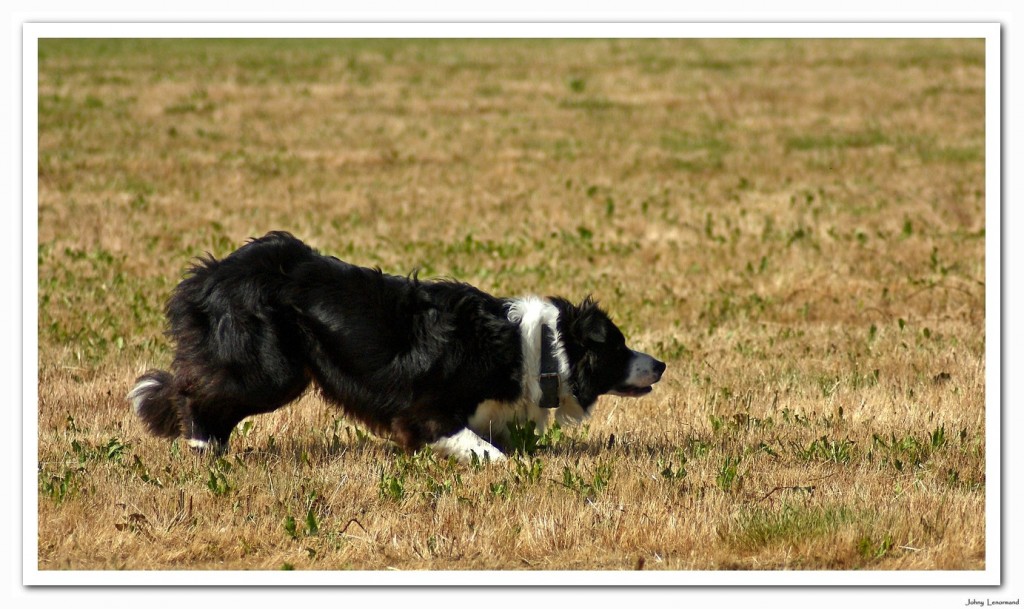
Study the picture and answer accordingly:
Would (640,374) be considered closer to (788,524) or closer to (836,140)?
(788,524)

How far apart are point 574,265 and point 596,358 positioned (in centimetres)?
683

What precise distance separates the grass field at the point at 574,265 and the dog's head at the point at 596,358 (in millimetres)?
372

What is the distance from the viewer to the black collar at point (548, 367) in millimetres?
6664

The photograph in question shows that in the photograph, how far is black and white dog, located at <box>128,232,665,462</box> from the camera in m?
6.41

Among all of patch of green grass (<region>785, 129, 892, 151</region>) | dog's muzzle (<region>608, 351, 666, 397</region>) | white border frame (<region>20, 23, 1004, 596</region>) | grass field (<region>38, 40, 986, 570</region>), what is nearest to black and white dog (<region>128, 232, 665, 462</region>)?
dog's muzzle (<region>608, 351, 666, 397</region>)

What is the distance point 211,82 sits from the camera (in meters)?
24.5

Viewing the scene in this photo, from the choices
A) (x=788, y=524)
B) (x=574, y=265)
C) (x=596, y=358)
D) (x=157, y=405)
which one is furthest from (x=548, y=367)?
(x=574, y=265)

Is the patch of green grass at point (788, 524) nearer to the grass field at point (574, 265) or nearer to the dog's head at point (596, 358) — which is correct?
the grass field at point (574, 265)

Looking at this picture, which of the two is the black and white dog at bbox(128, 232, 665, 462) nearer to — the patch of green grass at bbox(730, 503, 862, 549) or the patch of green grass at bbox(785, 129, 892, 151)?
the patch of green grass at bbox(730, 503, 862, 549)

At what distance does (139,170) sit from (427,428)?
46.4 feet

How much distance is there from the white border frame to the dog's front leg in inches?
54.2
